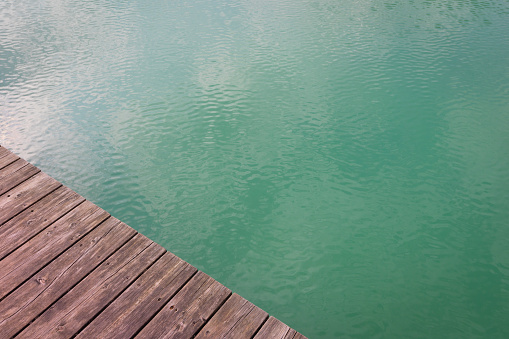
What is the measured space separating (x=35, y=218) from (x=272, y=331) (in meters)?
1.48

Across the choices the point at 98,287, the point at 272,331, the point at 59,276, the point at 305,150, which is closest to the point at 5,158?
the point at 59,276

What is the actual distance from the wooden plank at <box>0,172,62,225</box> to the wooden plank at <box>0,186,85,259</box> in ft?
0.14

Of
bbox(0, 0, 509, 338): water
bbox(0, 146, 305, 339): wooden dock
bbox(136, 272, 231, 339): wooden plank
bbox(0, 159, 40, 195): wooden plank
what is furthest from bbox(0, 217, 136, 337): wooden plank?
bbox(0, 0, 509, 338): water

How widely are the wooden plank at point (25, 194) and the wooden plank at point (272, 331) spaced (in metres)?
1.57

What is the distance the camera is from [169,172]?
12.5ft

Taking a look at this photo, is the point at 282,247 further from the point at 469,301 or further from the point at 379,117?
the point at 379,117

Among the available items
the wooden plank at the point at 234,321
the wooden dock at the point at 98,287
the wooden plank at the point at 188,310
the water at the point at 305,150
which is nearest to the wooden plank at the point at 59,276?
the wooden dock at the point at 98,287

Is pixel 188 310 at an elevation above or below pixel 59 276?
above

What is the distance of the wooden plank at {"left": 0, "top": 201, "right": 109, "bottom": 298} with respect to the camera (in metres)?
1.71

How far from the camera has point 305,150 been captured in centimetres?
409

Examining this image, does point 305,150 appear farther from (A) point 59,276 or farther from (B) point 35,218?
(A) point 59,276

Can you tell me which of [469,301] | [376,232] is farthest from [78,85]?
[469,301]

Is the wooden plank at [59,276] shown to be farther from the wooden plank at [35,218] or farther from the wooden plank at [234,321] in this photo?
the wooden plank at [234,321]

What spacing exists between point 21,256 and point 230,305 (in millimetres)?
1114
